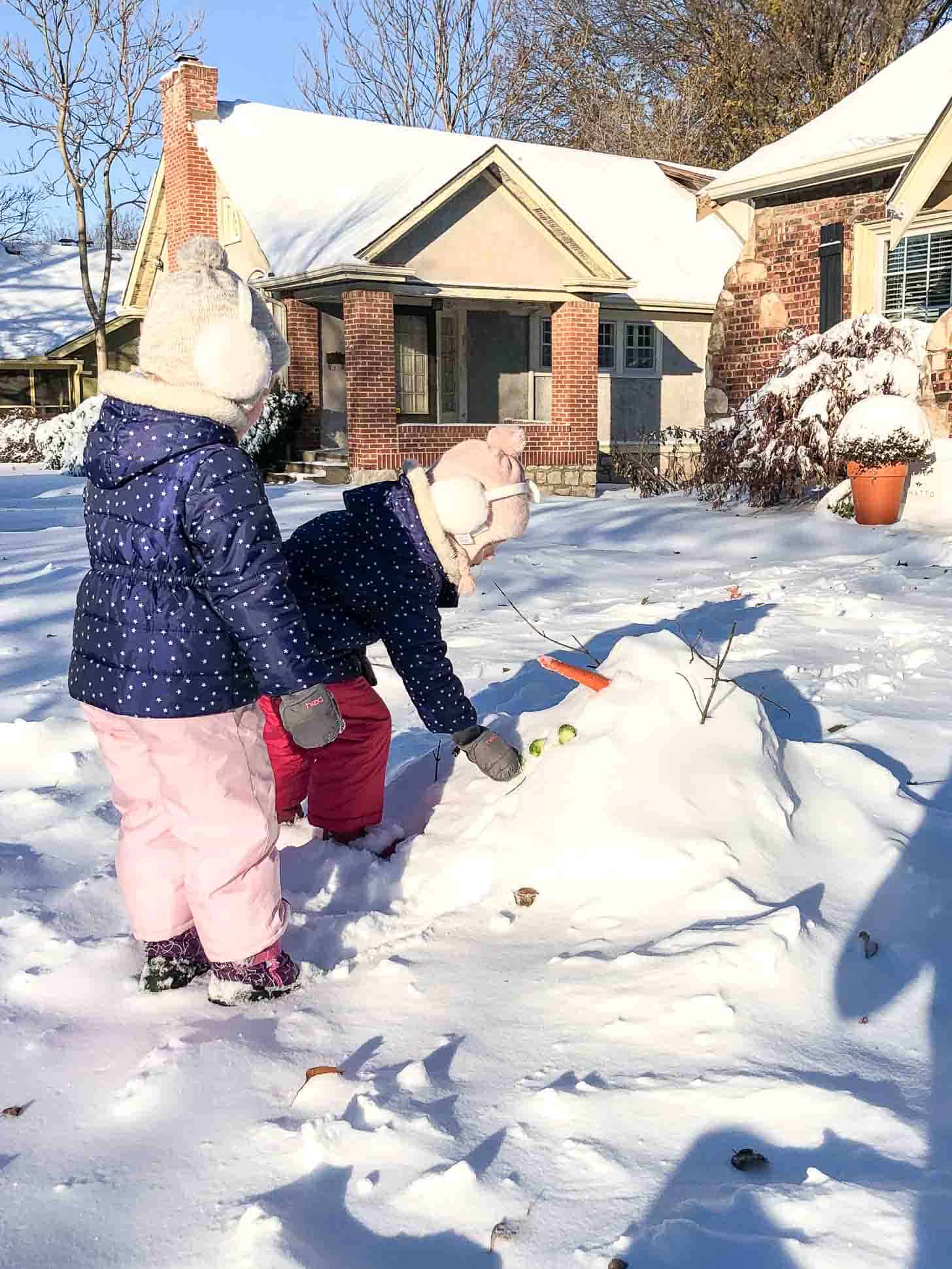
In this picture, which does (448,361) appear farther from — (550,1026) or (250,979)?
(550,1026)

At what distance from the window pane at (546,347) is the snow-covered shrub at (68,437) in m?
7.17

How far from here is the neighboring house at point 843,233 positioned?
11.9 meters

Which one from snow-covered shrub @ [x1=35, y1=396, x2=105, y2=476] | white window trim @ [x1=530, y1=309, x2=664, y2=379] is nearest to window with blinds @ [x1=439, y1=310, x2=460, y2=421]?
white window trim @ [x1=530, y1=309, x2=664, y2=379]

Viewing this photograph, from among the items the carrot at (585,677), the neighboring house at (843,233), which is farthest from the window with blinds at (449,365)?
the carrot at (585,677)

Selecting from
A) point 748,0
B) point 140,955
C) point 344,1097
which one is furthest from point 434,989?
point 748,0

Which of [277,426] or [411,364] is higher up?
[411,364]

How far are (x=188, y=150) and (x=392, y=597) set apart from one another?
58.3 ft

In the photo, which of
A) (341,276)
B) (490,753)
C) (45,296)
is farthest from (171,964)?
(45,296)

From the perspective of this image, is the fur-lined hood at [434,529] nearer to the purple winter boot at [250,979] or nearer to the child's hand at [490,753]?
the child's hand at [490,753]

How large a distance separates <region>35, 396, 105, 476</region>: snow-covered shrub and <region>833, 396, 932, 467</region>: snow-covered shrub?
1181cm

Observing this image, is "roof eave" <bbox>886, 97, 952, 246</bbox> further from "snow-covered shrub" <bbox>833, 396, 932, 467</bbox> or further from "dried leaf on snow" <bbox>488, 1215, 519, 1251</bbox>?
"dried leaf on snow" <bbox>488, 1215, 519, 1251</bbox>

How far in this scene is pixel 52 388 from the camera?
95.9 ft

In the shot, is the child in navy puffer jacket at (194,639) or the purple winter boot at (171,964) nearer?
the child in navy puffer jacket at (194,639)

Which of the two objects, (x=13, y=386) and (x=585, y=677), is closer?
(x=585, y=677)
